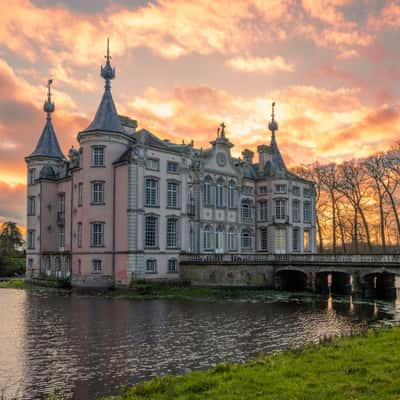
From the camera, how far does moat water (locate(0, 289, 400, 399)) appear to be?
13.6 metres

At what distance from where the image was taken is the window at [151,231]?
40.8 meters

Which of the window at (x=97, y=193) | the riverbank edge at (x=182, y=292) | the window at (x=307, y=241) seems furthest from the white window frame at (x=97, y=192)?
the window at (x=307, y=241)

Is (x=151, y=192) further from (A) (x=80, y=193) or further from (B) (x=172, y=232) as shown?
(A) (x=80, y=193)

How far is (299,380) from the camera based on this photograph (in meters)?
9.82

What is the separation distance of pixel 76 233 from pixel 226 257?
13.8 meters

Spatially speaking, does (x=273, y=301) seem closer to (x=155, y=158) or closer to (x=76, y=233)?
(x=155, y=158)

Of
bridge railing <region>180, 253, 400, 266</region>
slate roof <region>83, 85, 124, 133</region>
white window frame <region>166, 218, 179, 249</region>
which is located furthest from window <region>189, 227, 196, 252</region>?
slate roof <region>83, 85, 124, 133</region>

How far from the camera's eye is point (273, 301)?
32500 mm

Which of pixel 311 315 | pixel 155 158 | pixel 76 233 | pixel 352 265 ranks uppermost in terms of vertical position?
pixel 155 158

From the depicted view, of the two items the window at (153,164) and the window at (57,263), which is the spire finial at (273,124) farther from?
the window at (57,263)

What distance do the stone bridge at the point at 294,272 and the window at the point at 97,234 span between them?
23.8 feet

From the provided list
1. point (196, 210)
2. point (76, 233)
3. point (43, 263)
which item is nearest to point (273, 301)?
point (196, 210)

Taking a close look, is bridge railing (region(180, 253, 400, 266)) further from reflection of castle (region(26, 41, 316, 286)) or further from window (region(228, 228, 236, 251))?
window (region(228, 228, 236, 251))

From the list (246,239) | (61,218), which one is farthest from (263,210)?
(61,218)
